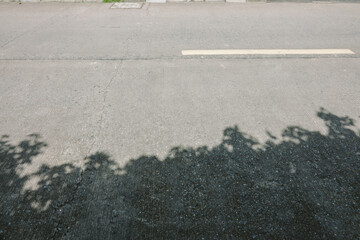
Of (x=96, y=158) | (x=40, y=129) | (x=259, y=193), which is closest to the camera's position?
(x=259, y=193)

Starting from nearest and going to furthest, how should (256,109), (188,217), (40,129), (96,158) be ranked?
(188,217)
(96,158)
(40,129)
(256,109)

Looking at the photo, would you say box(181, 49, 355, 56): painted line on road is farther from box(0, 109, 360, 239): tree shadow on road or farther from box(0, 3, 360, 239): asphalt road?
box(0, 109, 360, 239): tree shadow on road

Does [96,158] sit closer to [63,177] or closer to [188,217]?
[63,177]

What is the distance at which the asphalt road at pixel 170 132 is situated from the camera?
284cm

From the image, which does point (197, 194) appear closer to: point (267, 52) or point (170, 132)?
point (170, 132)

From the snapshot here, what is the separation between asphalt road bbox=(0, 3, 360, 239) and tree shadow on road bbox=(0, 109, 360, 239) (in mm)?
15

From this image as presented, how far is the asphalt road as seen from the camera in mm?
2844

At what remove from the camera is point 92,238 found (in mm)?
2650

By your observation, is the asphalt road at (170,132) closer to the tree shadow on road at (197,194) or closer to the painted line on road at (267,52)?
the tree shadow on road at (197,194)

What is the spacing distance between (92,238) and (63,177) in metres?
1.05

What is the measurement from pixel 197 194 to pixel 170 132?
128cm

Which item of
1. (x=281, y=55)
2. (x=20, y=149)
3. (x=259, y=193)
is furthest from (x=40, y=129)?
(x=281, y=55)

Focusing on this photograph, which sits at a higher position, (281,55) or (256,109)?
(281,55)

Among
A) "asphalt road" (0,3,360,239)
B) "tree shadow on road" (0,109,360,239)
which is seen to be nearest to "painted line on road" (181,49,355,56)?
"asphalt road" (0,3,360,239)
